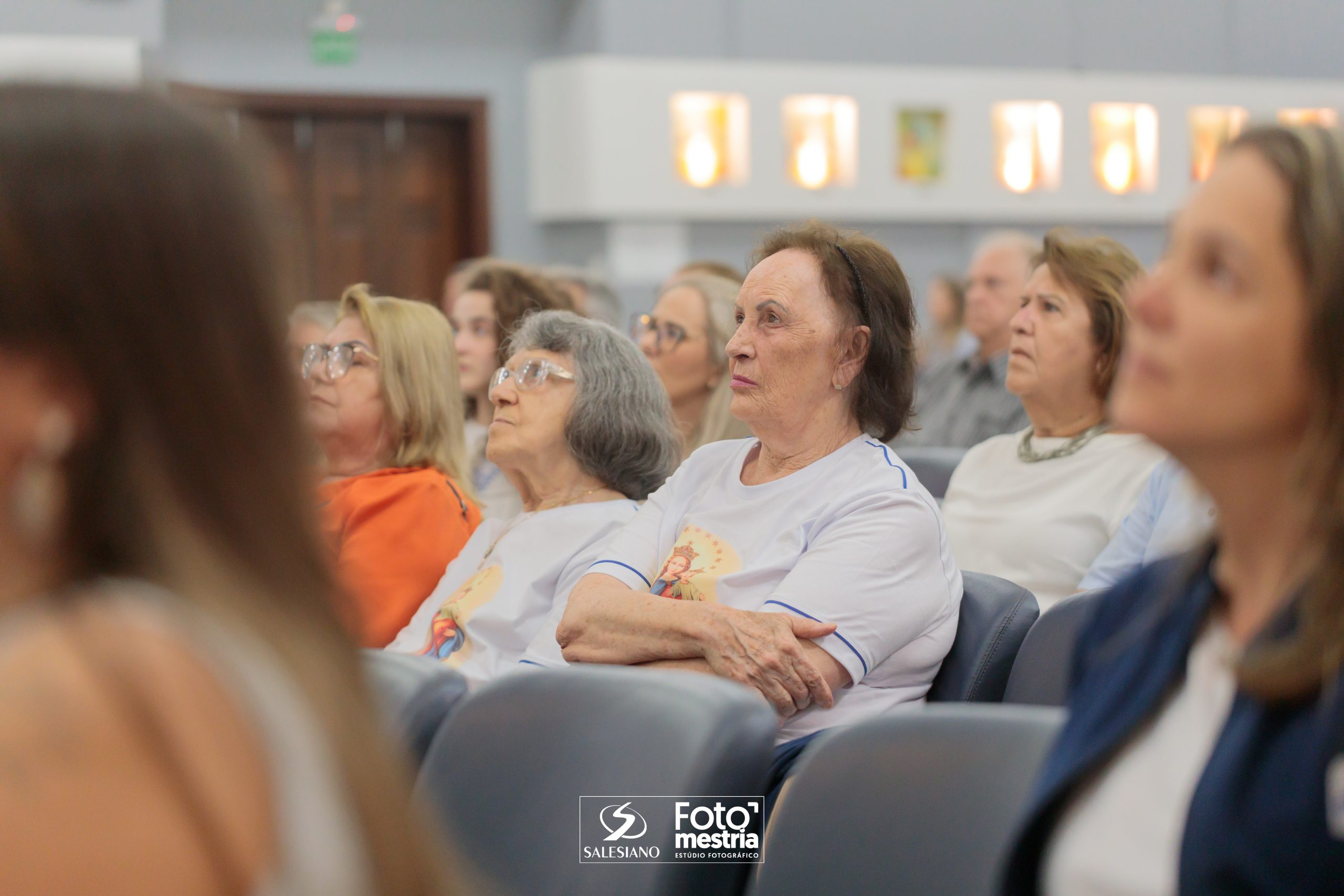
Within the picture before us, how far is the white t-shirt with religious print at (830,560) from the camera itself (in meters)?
2.15

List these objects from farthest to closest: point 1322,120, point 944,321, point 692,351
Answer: point 944,321, point 692,351, point 1322,120

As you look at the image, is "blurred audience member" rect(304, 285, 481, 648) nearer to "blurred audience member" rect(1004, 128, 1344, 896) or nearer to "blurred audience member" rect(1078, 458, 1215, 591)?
"blurred audience member" rect(1078, 458, 1215, 591)

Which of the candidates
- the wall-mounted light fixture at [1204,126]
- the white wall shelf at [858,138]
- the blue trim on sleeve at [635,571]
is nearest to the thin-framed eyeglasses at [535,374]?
the blue trim on sleeve at [635,571]

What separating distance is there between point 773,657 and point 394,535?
1.13 metres

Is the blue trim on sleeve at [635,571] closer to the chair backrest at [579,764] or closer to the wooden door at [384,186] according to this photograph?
the chair backrest at [579,764]

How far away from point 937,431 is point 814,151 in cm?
342

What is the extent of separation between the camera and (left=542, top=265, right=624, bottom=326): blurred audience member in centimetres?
487

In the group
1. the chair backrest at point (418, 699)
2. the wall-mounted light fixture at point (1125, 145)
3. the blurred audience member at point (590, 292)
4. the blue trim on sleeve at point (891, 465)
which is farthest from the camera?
the wall-mounted light fixture at point (1125, 145)

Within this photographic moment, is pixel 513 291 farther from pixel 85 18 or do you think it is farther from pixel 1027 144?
pixel 1027 144

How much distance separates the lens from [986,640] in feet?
7.04

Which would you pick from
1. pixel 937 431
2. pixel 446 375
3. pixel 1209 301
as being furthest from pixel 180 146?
pixel 937 431

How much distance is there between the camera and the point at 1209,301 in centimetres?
100

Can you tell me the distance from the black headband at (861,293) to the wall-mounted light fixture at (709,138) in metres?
5.06

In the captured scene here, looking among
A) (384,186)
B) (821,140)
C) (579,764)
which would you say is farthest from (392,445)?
(821,140)
